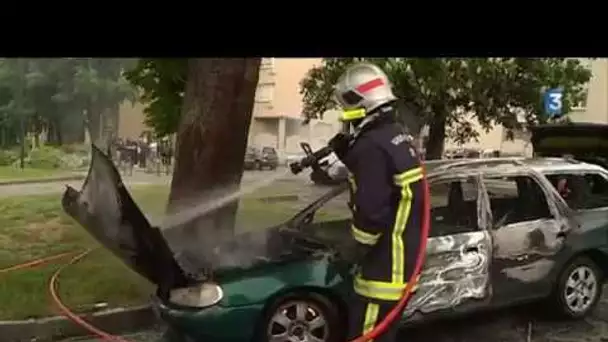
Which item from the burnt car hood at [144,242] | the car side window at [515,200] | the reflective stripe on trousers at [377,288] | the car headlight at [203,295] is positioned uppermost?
the car side window at [515,200]

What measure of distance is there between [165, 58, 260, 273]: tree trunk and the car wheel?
82cm

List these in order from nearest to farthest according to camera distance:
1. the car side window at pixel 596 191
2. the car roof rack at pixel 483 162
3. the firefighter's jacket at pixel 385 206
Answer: the firefighter's jacket at pixel 385 206, the car roof rack at pixel 483 162, the car side window at pixel 596 191

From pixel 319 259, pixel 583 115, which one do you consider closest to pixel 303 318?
pixel 319 259

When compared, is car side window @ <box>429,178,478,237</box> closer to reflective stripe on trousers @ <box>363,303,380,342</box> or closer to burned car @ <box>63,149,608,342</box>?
burned car @ <box>63,149,608,342</box>

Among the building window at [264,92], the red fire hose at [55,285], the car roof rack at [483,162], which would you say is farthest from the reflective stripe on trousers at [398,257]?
the red fire hose at [55,285]

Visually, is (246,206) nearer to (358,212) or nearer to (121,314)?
(358,212)

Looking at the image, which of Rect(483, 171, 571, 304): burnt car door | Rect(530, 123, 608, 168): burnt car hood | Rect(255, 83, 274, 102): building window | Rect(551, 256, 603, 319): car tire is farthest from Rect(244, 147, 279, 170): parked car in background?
Rect(551, 256, 603, 319): car tire

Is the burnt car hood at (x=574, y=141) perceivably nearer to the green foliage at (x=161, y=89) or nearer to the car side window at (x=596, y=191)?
the car side window at (x=596, y=191)

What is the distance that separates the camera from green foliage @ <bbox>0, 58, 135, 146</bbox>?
1562mm

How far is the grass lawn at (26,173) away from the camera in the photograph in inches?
60.9

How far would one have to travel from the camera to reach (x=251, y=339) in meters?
1.54

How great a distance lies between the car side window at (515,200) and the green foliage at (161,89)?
0.74 m

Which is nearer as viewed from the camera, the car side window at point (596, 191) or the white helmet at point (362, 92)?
the white helmet at point (362, 92)
